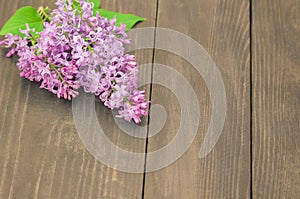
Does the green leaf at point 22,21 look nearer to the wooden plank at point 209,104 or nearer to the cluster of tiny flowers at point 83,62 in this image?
the cluster of tiny flowers at point 83,62

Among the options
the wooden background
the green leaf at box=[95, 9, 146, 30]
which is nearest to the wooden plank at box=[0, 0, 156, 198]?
the wooden background

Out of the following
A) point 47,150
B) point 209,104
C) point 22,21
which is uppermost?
point 22,21

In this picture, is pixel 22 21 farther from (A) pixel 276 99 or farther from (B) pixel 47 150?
(A) pixel 276 99

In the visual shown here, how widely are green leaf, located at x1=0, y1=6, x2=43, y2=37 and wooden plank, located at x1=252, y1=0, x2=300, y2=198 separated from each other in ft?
1.35

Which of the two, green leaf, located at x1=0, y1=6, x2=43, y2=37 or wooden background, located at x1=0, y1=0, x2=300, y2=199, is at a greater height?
green leaf, located at x1=0, y1=6, x2=43, y2=37

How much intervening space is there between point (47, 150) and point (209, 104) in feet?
0.96

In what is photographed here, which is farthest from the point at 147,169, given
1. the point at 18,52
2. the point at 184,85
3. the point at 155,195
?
the point at 18,52

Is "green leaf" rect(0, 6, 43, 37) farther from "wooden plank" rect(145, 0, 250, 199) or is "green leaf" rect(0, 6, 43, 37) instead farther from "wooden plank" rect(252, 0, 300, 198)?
"wooden plank" rect(252, 0, 300, 198)

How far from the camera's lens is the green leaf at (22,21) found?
95 centimetres

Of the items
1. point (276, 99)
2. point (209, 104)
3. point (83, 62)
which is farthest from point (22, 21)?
point (276, 99)

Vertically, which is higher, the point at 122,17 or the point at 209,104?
the point at 122,17

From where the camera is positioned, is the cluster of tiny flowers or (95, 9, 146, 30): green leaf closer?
the cluster of tiny flowers

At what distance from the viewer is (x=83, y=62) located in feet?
2.90

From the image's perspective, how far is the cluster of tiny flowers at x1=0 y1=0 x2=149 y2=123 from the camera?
2.89 feet
